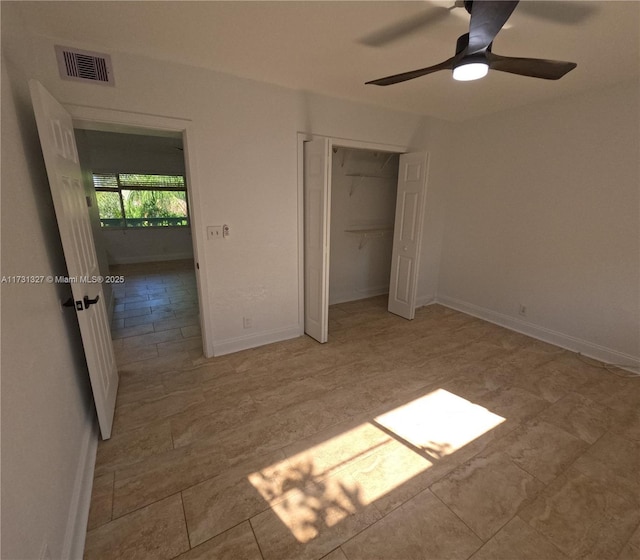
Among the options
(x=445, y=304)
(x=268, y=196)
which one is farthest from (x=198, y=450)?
(x=445, y=304)

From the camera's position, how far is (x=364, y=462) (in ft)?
5.95

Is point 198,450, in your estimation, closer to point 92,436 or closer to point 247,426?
point 247,426

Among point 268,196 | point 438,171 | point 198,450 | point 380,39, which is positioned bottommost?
point 198,450

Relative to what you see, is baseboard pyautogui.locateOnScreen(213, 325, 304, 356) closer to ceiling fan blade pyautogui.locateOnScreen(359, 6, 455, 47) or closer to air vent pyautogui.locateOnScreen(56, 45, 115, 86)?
air vent pyautogui.locateOnScreen(56, 45, 115, 86)

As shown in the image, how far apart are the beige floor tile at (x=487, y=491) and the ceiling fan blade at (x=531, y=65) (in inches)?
90.1

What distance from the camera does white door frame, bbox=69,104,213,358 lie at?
211 cm

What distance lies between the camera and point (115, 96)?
213cm

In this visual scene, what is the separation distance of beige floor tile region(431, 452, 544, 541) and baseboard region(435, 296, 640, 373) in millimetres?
2007

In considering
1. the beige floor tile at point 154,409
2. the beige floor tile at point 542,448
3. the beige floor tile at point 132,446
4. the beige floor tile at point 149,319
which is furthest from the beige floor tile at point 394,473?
the beige floor tile at point 149,319

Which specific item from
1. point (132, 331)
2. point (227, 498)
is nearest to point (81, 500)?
point (227, 498)

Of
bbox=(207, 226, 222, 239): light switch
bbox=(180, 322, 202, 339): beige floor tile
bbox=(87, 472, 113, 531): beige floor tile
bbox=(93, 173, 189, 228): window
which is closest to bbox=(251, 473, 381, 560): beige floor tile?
bbox=(87, 472, 113, 531): beige floor tile

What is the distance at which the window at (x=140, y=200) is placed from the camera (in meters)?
6.79

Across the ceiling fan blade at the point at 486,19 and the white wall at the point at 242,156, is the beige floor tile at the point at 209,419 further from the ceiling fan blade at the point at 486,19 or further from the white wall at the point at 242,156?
the ceiling fan blade at the point at 486,19

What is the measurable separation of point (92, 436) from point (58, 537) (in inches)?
32.7
